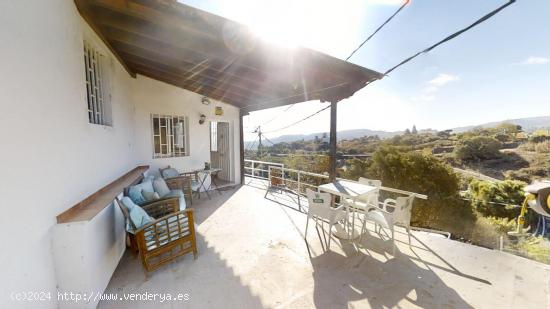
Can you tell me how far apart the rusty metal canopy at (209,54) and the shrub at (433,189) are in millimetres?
8538

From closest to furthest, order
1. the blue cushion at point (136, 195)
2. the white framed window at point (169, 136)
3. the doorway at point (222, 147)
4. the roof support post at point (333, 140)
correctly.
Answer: the blue cushion at point (136, 195) → the roof support post at point (333, 140) → the white framed window at point (169, 136) → the doorway at point (222, 147)

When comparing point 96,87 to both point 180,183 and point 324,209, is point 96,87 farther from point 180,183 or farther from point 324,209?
point 324,209

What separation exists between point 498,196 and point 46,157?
1872 centimetres

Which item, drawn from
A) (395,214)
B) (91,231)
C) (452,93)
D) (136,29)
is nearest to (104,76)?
(136,29)

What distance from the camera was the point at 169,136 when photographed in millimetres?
5102

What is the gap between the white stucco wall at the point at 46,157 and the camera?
1220 millimetres

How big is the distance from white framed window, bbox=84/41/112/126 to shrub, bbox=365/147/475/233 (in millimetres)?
11457

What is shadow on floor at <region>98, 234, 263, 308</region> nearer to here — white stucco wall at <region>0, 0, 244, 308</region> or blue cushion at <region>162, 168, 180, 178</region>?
white stucco wall at <region>0, 0, 244, 308</region>

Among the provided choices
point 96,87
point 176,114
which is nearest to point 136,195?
point 96,87

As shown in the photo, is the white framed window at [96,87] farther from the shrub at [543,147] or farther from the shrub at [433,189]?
the shrub at [543,147]

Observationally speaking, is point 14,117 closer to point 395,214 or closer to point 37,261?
point 37,261

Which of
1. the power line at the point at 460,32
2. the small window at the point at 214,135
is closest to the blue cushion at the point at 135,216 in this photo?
the power line at the point at 460,32

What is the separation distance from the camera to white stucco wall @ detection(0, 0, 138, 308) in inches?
47.5

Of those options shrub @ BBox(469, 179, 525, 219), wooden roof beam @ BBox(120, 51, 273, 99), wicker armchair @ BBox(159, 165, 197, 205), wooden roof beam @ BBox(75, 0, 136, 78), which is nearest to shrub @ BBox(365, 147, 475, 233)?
shrub @ BBox(469, 179, 525, 219)
